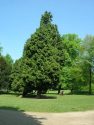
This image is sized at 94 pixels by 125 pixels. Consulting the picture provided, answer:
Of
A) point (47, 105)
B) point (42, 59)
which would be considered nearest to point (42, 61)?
point (42, 59)

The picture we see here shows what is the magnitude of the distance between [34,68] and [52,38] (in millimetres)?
5671

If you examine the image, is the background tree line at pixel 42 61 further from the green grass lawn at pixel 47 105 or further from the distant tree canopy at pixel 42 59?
the green grass lawn at pixel 47 105

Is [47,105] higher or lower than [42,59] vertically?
lower

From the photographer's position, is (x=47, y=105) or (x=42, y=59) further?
(x=42, y=59)

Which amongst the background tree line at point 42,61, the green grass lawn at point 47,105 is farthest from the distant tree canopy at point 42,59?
the green grass lawn at point 47,105

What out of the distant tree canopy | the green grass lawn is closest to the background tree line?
the distant tree canopy

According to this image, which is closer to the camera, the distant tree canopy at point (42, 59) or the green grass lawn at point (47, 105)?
the green grass lawn at point (47, 105)

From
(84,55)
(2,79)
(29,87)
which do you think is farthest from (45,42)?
(84,55)

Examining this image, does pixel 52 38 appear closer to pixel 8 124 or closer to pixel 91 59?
pixel 91 59

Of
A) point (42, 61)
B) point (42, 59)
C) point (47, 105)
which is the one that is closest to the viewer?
point (47, 105)

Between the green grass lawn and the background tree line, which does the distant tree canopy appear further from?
the green grass lawn

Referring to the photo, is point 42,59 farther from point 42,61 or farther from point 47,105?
point 47,105

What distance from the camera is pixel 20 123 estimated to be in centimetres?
1894

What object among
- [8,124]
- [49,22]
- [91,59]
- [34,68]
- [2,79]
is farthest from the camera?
[91,59]
